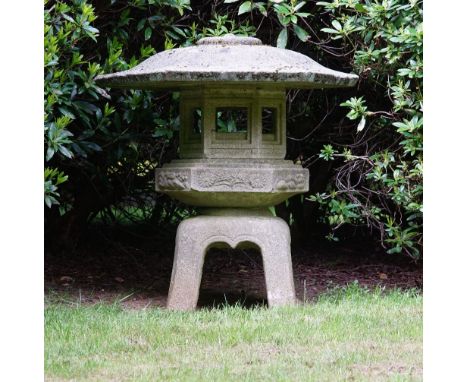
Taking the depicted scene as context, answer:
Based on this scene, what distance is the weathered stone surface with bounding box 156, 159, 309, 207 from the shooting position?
6.38 meters

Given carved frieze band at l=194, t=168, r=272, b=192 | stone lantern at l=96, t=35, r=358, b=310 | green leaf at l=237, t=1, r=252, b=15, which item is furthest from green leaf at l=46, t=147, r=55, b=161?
green leaf at l=237, t=1, r=252, b=15

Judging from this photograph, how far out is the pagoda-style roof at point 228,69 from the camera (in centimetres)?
606

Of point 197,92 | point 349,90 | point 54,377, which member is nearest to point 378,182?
point 349,90

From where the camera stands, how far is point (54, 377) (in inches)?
183

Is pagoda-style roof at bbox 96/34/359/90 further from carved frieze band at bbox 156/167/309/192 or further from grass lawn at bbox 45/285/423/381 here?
grass lawn at bbox 45/285/423/381

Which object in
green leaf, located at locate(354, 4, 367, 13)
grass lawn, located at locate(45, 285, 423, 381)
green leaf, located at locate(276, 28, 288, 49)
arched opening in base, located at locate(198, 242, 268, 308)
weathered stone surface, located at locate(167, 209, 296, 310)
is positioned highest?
green leaf, located at locate(354, 4, 367, 13)

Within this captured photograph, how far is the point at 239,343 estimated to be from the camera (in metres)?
5.34

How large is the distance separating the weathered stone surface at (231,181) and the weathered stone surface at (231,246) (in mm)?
170

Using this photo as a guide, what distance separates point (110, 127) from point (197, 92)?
1.48 m

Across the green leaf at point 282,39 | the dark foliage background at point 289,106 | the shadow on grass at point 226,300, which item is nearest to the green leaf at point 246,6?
the dark foliage background at point 289,106

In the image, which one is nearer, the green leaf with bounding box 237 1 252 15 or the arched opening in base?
the arched opening in base

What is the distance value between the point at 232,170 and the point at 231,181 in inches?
3.0

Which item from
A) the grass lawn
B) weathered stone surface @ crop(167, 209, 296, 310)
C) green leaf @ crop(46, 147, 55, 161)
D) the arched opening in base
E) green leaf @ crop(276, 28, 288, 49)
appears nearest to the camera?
the grass lawn

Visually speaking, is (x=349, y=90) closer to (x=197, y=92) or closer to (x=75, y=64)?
(x=197, y=92)
